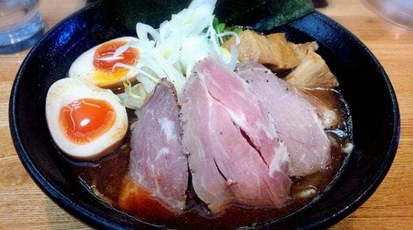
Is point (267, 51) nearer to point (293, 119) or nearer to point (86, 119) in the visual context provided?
point (293, 119)

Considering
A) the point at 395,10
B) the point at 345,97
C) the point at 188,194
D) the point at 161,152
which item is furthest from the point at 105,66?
the point at 395,10

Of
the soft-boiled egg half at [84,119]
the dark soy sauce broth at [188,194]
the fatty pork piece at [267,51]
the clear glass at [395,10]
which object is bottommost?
the dark soy sauce broth at [188,194]

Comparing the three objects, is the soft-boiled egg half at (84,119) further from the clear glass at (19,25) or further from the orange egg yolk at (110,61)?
the clear glass at (19,25)

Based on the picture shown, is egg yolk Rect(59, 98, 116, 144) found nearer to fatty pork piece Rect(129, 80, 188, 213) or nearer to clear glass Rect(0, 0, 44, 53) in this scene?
fatty pork piece Rect(129, 80, 188, 213)

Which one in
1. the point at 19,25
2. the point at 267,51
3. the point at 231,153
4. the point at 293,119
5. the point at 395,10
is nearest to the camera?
the point at 231,153

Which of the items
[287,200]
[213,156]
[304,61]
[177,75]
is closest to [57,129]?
[177,75]

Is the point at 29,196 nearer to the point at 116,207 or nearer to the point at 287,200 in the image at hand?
the point at 116,207

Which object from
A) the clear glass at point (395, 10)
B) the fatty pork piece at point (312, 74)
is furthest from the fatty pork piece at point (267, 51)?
the clear glass at point (395, 10)
